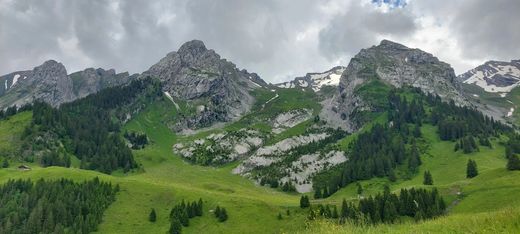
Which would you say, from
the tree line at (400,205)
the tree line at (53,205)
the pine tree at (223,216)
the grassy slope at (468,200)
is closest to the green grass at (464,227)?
the grassy slope at (468,200)

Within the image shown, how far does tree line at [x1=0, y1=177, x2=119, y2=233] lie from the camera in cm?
12169

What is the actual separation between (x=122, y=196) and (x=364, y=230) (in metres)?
146

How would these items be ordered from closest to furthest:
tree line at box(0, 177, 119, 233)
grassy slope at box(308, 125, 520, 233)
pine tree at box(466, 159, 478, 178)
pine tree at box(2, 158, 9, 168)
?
grassy slope at box(308, 125, 520, 233)
tree line at box(0, 177, 119, 233)
pine tree at box(466, 159, 478, 178)
pine tree at box(2, 158, 9, 168)

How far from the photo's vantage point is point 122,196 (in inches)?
5999

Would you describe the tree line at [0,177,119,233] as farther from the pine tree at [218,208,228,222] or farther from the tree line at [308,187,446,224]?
the tree line at [308,187,446,224]

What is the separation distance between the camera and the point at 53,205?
12838 centimetres

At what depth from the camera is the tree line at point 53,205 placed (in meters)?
122

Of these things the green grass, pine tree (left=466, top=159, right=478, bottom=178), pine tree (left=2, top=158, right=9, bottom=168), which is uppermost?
pine tree (left=2, top=158, right=9, bottom=168)

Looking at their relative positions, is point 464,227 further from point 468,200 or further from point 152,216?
point 152,216

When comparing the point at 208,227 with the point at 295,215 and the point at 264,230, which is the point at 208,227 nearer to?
the point at 264,230

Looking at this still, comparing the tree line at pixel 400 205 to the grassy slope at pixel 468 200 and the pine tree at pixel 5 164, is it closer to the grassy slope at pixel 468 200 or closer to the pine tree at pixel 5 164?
the grassy slope at pixel 468 200

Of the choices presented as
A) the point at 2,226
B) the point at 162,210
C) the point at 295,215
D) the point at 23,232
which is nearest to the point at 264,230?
the point at 295,215

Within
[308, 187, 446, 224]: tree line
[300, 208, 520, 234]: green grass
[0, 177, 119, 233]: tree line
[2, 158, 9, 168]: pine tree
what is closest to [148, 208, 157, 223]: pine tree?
[0, 177, 119, 233]: tree line

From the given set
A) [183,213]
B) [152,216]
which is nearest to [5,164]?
[152,216]
